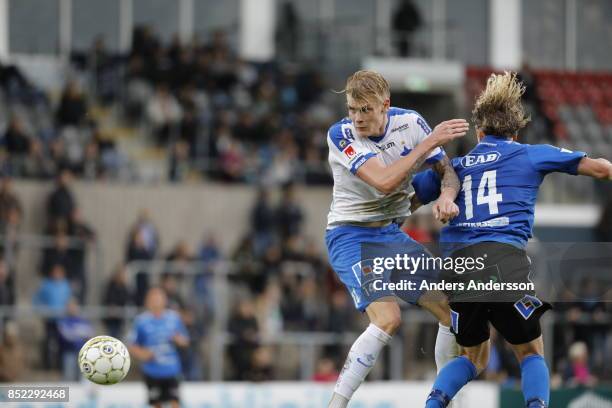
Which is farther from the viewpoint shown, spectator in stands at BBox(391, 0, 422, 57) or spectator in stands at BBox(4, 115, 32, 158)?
spectator in stands at BBox(391, 0, 422, 57)

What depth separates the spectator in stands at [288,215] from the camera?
19562 mm

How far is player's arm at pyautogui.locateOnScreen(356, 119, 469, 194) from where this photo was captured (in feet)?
28.1

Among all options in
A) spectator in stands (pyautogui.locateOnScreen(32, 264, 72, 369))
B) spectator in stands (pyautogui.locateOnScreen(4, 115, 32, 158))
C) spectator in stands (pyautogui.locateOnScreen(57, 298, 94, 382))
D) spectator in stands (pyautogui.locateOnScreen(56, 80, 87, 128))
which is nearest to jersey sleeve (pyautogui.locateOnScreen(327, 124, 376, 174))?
spectator in stands (pyautogui.locateOnScreen(57, 298, 94, 382))

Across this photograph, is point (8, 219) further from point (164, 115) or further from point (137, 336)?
Result: point (164, 115)

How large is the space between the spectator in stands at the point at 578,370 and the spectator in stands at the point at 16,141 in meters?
8.40

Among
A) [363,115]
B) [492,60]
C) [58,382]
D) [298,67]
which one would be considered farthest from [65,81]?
[363,115]

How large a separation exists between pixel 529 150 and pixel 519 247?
0.65 metres

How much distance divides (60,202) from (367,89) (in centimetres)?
1003

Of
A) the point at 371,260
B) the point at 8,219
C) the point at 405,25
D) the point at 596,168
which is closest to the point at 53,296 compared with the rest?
the point at 8,219

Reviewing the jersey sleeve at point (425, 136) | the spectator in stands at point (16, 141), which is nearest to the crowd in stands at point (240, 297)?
the spectator in stands at point (16, 141)

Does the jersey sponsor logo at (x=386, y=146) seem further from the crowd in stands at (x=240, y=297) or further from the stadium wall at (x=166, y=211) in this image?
the stadium wall at (x=166, y=211)

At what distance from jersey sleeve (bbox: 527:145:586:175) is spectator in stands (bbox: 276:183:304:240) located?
36.2 ft

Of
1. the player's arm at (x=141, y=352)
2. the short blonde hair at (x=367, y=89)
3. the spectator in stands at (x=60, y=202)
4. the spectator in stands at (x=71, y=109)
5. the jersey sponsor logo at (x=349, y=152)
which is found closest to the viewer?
the short blonde hair at (x=367, y=89)

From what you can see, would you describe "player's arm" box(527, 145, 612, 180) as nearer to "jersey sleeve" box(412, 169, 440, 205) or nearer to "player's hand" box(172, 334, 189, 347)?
"jersey sleeve" box(412, 169, 440, 205)
